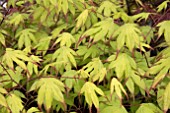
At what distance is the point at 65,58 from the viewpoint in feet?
5.48

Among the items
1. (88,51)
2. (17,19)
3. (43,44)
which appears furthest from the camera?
(17,19)

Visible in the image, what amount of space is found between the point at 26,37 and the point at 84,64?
0.45 m

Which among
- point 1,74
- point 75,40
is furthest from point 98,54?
→ point 1,74

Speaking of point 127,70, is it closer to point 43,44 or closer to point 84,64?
point 84,64

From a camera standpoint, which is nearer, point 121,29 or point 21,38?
point 121,29

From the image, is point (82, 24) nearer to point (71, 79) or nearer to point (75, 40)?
point (75, 40)

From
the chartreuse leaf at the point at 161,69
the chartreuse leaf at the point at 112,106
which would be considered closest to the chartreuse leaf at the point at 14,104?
the chartreuse leaf at the point at 112,106

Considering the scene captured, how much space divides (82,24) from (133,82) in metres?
0.54

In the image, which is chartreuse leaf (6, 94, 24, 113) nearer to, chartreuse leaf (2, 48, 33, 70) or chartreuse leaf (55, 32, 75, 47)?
chartreuse leaf (2, 48, 33, 70)

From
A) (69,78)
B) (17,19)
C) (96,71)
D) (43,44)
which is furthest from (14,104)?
(17,19)

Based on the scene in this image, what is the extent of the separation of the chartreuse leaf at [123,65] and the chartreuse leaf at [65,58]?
0.24 m

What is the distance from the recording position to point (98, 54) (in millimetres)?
1754

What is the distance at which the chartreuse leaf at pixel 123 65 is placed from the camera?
1484 mm

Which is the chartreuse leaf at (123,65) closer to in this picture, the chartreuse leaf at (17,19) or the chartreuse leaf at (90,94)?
the chartreuse leaf at (90,94)
